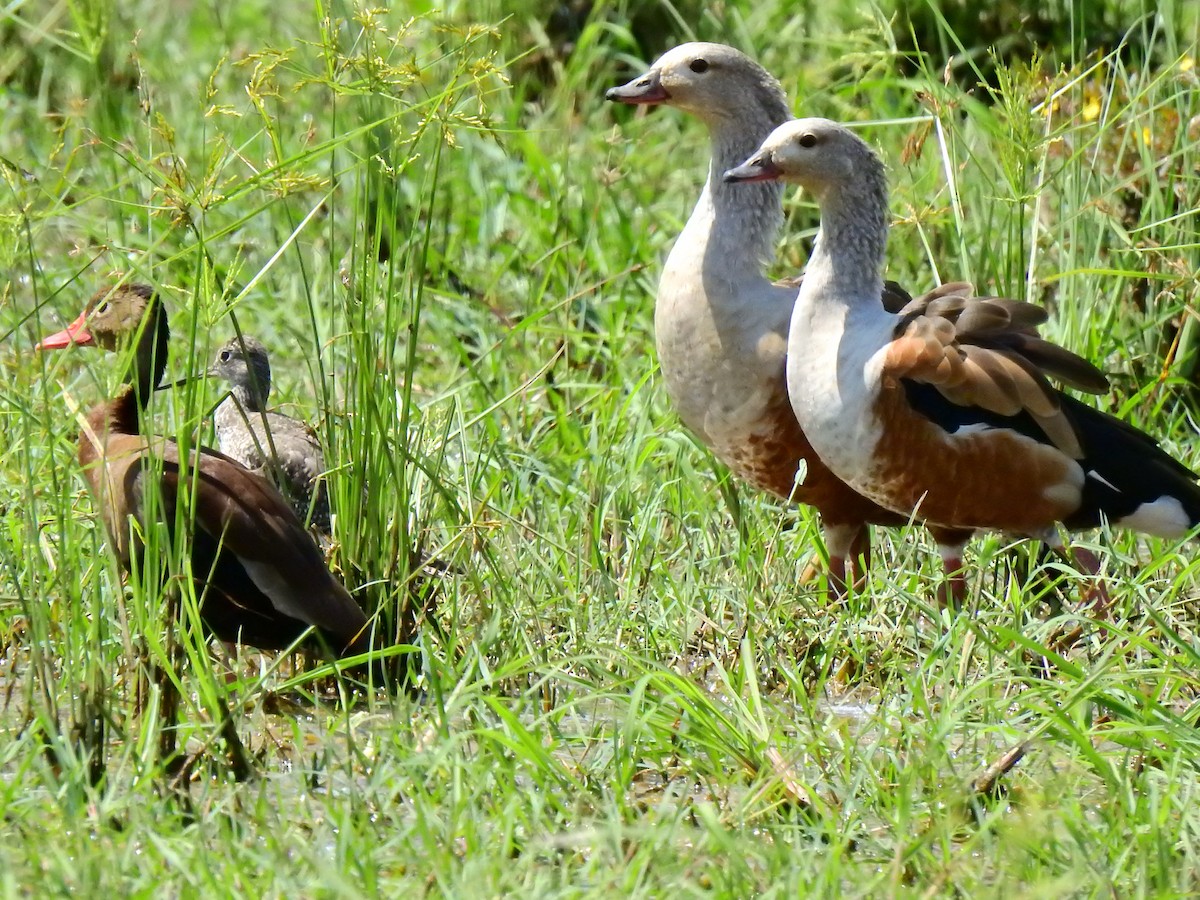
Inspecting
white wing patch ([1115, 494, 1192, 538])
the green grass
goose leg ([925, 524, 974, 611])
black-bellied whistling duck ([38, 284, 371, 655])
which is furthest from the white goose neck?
black-bellied whistling duck ([38, 284, 371, 655])

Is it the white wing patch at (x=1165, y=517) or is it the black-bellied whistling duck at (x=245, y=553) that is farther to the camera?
the white wing patch at (x=1165, y=517)

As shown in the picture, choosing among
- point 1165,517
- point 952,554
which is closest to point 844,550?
point 952,554

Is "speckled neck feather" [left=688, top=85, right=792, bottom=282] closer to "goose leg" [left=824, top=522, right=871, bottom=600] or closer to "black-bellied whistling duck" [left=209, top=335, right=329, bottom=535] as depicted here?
"goose leg" [left=824, top=522, right=871, bottom=600]

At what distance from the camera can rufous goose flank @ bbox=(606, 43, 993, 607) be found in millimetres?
4578

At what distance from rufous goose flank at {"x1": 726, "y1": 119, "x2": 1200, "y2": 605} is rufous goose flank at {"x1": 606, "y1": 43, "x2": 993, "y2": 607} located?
212 mm

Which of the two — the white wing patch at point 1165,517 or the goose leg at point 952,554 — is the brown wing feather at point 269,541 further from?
the white wing patch at point 1165,517

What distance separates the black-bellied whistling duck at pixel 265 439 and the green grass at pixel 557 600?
0.66 feet

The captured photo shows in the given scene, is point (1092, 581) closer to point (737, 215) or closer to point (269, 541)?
point (737, 215)

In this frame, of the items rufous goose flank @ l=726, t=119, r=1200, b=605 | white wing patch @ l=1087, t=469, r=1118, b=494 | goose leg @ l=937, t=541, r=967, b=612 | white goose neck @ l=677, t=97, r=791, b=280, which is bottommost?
goose leg @ l=937, t=541, r=967, b=612

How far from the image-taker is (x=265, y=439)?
5078 millimetres

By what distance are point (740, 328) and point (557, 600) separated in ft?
2.96

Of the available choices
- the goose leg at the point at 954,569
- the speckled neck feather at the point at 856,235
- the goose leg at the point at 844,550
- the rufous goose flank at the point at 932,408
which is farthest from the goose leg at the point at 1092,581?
the speckled neck feather at the point at 856,235

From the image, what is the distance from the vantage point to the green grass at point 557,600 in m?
2.96

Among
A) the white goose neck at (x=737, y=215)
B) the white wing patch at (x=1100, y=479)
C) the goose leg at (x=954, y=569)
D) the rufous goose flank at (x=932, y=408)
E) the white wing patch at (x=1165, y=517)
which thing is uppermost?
the white goose neck at (x=737, y=215)
